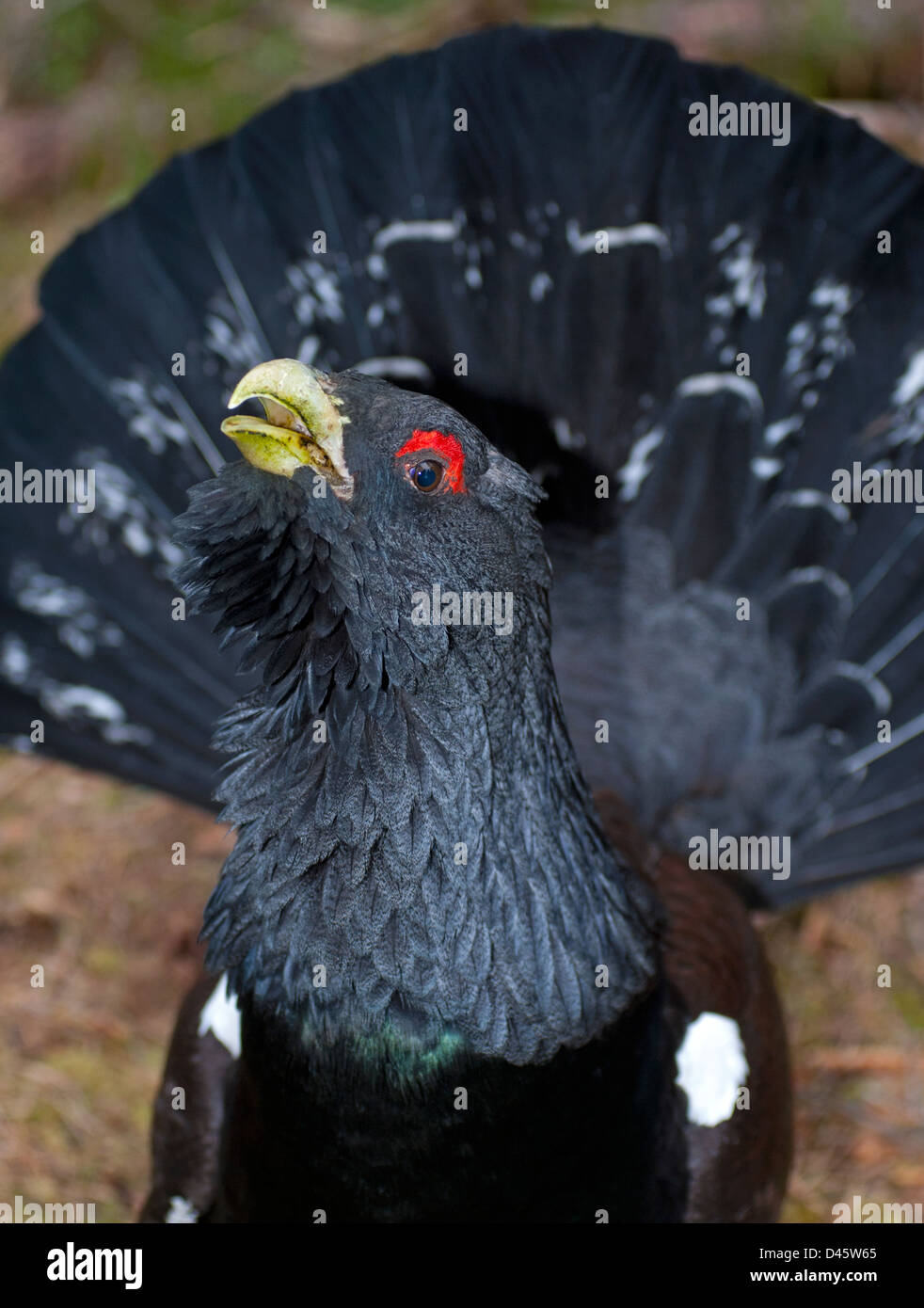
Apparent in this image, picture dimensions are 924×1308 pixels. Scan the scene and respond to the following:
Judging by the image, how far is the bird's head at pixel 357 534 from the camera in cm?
229

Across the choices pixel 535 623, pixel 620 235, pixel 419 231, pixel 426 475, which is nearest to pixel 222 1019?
pixel 535 623

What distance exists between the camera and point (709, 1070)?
308 cm

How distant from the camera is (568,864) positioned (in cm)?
263

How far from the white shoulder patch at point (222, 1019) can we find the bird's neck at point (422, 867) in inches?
15.8

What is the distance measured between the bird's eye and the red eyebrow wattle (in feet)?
0.05

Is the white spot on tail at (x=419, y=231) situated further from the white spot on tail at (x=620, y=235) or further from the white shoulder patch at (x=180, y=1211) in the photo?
the white shoulder patch at (x=180, y=1211)

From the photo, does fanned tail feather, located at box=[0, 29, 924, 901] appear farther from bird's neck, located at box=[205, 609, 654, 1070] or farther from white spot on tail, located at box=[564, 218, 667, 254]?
bird's neck, located at box=[205, 609, 654, 1070]

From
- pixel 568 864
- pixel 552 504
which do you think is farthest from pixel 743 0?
pixel 568 864

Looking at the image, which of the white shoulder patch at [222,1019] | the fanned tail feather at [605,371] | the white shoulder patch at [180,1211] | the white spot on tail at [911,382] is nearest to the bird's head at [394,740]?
the white shoulder patch at [222,1019]

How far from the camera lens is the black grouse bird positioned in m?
2.55

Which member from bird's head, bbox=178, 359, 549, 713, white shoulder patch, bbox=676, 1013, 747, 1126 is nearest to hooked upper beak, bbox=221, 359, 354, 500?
bird's head, bbox=178, 359, 549, 713

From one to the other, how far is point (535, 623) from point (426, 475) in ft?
1.13

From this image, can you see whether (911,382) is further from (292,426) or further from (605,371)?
(292,426)

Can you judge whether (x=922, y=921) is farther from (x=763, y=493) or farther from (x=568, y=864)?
(x=568, y=864)
